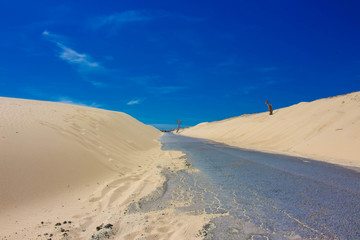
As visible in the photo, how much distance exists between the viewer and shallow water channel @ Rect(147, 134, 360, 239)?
2.43 m

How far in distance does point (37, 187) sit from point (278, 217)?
3819mm

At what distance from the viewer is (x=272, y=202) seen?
132 inches

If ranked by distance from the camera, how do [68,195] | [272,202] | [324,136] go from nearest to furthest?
1. [272,202]
2. [68,195]
3. [324,136]

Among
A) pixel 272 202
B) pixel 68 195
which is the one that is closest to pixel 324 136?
pixel 272 202

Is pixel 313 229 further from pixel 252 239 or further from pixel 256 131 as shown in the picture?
pixel 256 131

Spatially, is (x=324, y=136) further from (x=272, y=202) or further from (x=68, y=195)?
(x=68, y=195)

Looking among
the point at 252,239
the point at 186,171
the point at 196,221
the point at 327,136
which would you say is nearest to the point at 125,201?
the point at 196,221

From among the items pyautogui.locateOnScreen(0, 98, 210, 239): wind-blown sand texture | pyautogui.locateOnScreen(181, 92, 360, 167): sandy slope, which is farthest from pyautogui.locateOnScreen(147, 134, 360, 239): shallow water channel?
pyautogui.locateOnScreen(181, 92, 360, 167): sandy slope

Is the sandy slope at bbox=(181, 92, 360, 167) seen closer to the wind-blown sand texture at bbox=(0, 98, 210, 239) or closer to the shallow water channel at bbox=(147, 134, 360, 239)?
the shallow water channel at bbox=(147, 134, 360, 239)

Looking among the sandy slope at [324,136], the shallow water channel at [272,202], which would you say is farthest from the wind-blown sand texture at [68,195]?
the sandy slope at [324,136]

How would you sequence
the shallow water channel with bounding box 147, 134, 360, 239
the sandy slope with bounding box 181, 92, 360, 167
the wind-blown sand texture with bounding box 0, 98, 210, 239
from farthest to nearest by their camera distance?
1. the sandy slope with bounding box 181, 92, 360, 167
2. the wind-blown sand texture with bounding box 0, 98, 210, 239
3. the shallow water channel with bounding box 147, 134, 360, 239

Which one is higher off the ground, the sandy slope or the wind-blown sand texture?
the sandy slope

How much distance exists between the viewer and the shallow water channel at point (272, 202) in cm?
243

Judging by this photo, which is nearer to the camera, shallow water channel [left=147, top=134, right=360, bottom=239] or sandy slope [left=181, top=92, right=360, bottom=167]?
shallow water channel [left=147, top=134, right=360, bottom=239]
